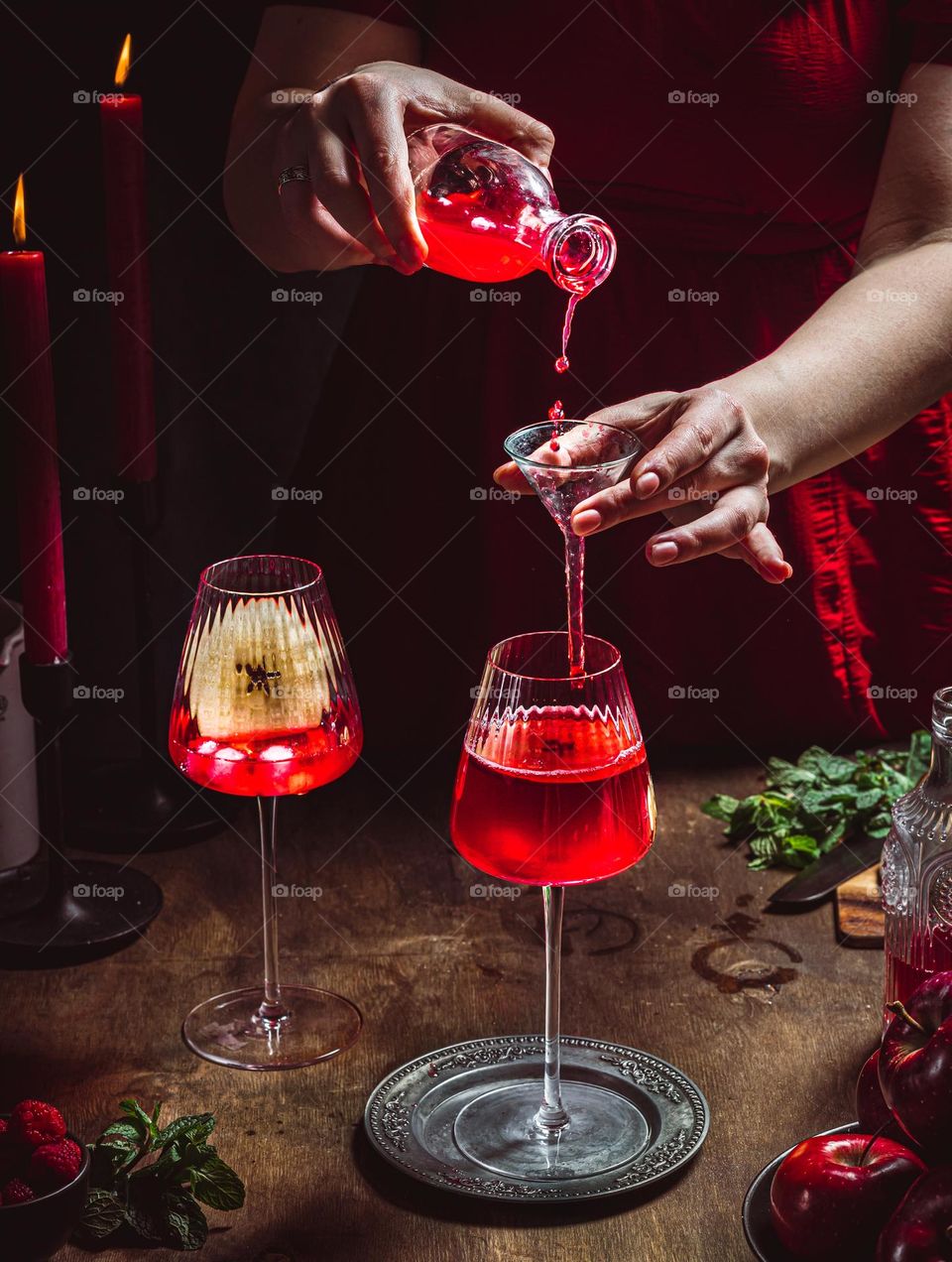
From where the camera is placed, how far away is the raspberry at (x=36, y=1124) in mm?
1091

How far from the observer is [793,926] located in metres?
1.61

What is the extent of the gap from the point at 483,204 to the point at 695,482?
0.31 metres

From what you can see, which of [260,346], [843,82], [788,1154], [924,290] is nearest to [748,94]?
[843,82]

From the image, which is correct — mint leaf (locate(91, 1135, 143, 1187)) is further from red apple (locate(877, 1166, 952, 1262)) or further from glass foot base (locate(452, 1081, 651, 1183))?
red apple (locate(877, 1166, 952, 1262))

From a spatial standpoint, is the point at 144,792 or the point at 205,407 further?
the point at 205,407

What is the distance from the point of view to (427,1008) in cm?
148

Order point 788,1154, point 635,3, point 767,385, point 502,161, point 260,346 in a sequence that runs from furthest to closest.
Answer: point 260,346
point 635,3
point 767,385
point 502,161
point 788,1154

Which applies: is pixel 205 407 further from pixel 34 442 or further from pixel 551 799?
pixel 551 799

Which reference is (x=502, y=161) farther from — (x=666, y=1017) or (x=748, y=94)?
(x=666, y=1017)

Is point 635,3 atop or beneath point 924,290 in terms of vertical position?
atop

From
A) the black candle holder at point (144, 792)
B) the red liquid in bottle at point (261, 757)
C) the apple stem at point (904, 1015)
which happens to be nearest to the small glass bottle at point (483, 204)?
the red liquid in bottle at point (261, 757)

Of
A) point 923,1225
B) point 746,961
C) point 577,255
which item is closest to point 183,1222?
point 923,1225

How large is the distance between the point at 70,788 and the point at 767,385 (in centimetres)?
96

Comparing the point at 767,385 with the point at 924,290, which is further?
the point at 924,290
